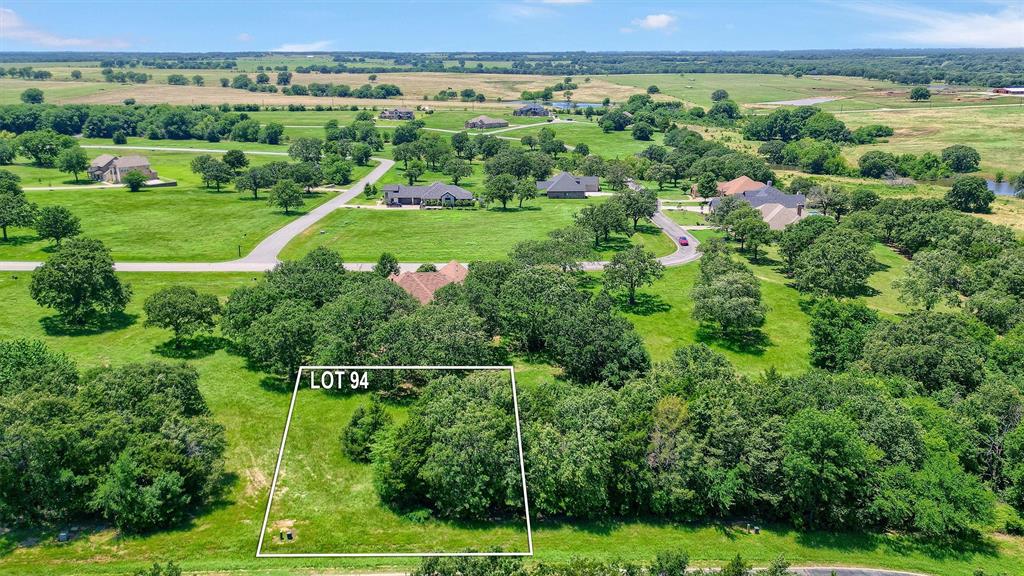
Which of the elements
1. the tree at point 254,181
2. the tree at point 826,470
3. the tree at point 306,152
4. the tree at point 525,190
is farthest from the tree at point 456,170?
the tree at point 826,470

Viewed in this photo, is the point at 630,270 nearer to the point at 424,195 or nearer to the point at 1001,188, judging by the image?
the point at 424,195

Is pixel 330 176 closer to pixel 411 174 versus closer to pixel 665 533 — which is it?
pixel 411 174

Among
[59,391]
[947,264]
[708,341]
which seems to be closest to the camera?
[59,391]

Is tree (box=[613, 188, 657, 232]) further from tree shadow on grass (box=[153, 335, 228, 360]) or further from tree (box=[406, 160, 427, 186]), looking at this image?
tree shadow on grass (box=[153, 335, 228, 360])

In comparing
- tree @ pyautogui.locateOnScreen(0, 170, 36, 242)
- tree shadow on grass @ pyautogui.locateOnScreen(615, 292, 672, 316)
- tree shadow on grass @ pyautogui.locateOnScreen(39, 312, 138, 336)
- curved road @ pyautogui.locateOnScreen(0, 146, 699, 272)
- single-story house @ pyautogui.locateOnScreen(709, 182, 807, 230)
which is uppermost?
tree @ pyautogui.locateOnScreen(0, 170, 36, 242)

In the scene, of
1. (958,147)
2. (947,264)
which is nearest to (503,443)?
(947,264)

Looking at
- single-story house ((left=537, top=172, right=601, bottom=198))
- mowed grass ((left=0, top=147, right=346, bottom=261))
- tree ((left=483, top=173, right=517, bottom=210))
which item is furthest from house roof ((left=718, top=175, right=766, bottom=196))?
mowed grass ((left=0, top=147, right=346, bottom=261))
